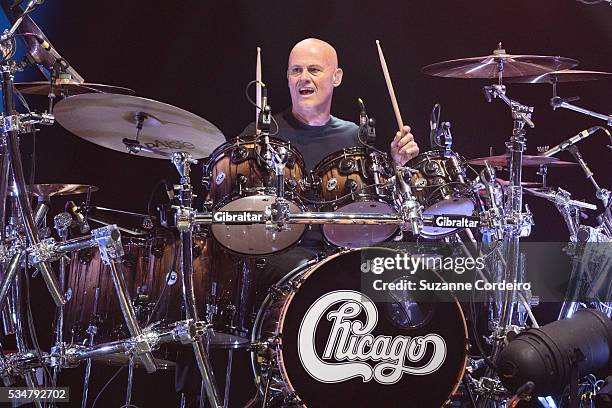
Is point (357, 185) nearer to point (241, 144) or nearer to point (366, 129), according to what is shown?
point (366, 129)

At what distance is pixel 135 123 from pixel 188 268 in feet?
2.38

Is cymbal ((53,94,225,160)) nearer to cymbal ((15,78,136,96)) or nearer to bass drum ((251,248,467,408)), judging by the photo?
cymbal ((15,78,136,96))

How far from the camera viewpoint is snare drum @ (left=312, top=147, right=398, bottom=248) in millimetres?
2881

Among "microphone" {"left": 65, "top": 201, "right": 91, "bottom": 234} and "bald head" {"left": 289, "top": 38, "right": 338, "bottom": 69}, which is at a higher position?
"bald head" {"left": 289, "top": 38, "right": 338, "bottom": 69}

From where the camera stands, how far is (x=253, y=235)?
2998mm

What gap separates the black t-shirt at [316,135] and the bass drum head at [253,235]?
910 millimetres

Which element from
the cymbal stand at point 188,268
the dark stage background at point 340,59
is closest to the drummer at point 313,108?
the dark stage background at point 340,59

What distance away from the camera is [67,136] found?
163 inches

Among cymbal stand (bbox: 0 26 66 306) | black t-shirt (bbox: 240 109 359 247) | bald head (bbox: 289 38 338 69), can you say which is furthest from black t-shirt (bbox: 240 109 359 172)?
cymbal stand (bbox: 0 26 66 306)

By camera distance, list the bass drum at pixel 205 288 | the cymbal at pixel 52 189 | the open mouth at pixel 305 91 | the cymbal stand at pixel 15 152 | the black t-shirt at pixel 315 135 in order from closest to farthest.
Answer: the cymbal stand at pixel 15 152 → the bass drum at pixel 205 288 → the cymbal at pixel 52 189 → the black t-shirt at pixel 315 135 → the open mouth at pixel 305 91

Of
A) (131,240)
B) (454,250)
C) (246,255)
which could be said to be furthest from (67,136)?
(454,250)

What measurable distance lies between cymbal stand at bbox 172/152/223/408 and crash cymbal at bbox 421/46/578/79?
4.72ft

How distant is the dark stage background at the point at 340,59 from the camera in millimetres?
4082

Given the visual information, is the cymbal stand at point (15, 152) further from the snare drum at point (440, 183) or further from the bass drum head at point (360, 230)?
the snare drum at point (440, 183)
